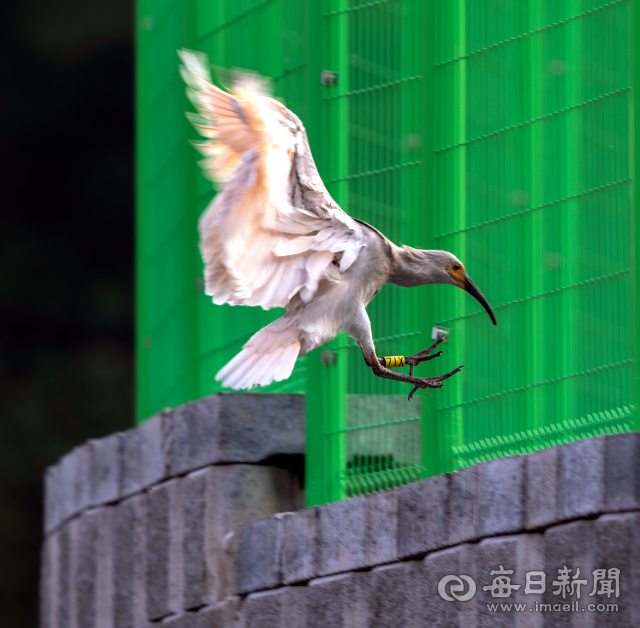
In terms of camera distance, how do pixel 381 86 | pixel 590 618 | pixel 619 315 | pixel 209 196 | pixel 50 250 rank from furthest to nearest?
pixel 50 250 → pixel 209 196 → pixel 381 86 → pixel 619 315 → pixel 590 618

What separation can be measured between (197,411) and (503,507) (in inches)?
99.1

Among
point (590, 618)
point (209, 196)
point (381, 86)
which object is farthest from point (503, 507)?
point (209, 196)

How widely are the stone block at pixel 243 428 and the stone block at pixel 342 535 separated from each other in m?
0.88

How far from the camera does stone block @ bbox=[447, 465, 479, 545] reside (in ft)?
18.7

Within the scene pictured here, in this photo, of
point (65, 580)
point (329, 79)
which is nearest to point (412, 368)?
point (329, 79)

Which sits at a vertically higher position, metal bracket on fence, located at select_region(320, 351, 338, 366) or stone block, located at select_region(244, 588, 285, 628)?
metal bracket on fence, located at select_region(320, 351, 338, 366)

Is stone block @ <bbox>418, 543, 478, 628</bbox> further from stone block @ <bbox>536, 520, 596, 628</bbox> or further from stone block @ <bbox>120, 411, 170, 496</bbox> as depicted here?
stone block @ <bbox>120, 411, 170, 496</bbox>

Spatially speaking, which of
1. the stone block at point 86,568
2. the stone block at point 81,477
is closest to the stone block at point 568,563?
the stone block at point 86,568

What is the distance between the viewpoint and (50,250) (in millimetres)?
22234

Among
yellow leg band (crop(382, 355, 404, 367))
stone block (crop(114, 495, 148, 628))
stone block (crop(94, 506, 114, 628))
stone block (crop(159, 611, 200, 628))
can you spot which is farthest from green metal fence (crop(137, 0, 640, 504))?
stone block (crop(94, 506, 114, 628))

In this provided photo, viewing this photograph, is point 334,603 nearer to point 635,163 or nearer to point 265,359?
point 265,359

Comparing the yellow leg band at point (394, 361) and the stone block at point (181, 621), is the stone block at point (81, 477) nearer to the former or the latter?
the stone block at point (181, 621)

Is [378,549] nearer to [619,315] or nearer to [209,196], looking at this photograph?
[619,315]

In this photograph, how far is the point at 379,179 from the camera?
6.86 m
